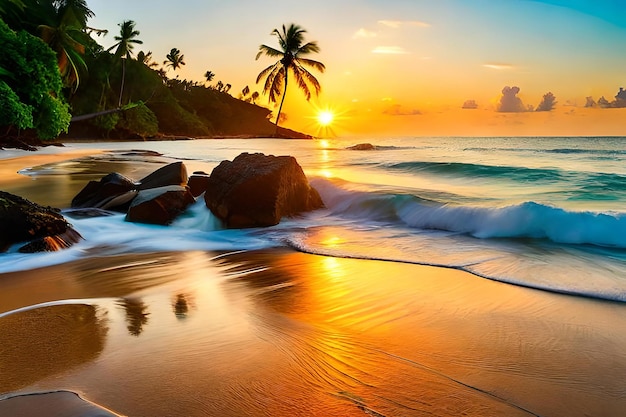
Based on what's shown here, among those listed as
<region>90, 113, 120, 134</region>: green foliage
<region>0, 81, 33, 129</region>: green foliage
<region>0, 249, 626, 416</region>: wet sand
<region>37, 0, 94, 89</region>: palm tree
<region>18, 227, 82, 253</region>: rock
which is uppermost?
<region>37, 0, 94, 89</region>: palm tree

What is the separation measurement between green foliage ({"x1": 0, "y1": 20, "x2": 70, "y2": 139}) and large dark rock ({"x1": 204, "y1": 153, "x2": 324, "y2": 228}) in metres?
14.4

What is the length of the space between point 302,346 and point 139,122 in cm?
6141

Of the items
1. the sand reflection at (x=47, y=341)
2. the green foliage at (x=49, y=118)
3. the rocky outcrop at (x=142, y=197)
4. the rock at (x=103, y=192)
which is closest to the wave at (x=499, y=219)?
the rocky outcrop at (x=142, y=197)

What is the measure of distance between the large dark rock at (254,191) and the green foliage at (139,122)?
169ft

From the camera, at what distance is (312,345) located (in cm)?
306

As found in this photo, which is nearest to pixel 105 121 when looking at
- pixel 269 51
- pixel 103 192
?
pixel 269 51

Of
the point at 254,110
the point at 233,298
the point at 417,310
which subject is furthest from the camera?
the point at 254,110

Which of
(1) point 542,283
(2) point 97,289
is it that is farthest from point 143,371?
(1) point 542,283

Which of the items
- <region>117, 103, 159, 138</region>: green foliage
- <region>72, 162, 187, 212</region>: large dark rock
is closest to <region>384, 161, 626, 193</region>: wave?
<region>72, 162, 187, 212</region>: large dark rock

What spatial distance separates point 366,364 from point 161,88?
3212 inches

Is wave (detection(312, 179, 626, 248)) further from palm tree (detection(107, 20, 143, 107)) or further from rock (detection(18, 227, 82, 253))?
palm tree (detection(107, 20, 143, 107))

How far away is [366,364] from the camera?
2787mm

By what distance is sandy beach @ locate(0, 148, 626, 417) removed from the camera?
234cm

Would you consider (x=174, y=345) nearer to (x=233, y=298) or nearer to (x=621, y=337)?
(x=233, y=298)
